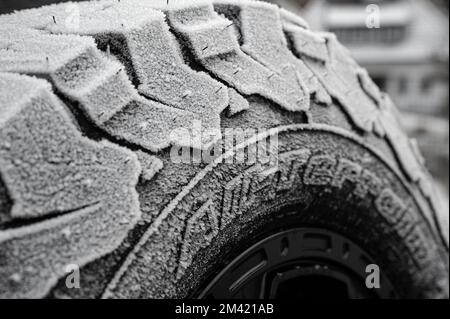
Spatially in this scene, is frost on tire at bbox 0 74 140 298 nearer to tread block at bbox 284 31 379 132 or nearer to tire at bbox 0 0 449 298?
tire at bbox 0 0 449 298

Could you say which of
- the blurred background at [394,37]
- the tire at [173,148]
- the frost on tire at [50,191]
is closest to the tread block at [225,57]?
the tire at [173,148]

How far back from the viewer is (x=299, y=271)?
28.5 inches

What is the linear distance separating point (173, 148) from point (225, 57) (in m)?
0.16

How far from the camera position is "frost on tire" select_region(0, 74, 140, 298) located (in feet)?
Result: 1.49

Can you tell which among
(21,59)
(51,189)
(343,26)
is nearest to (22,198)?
(51,189)

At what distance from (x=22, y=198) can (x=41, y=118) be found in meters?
0.08

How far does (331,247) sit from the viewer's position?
76 centimetres

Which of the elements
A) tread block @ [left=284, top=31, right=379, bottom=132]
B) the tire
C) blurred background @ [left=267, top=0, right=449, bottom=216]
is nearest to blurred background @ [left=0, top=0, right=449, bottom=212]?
blurred background @ [left=267, top=0, right=449, bottom=216]

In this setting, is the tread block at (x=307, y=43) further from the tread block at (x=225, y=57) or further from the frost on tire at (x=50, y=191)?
the frost on tire at (x=50, y=191)

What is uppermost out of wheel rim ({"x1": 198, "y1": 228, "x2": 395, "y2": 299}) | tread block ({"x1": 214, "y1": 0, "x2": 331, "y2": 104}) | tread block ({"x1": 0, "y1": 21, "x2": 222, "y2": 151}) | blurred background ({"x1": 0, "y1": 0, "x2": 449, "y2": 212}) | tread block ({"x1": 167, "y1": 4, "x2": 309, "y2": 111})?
blurred background ({"x1": 0, "y1": 0, "x2": 449, "y2": 212})

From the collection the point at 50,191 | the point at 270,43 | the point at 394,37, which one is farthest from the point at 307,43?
the point at 394,37

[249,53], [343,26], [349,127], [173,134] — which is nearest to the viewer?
[173,134]

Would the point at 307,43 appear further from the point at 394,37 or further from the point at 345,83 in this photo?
the point at 394,37
